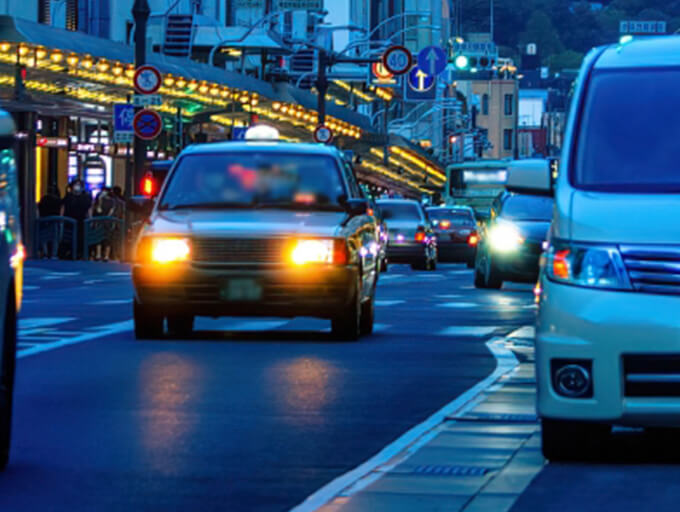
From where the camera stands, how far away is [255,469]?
891cm

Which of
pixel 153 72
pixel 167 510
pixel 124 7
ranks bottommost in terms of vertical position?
pixel 167 510

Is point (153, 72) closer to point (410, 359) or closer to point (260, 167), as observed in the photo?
point (260, 167)

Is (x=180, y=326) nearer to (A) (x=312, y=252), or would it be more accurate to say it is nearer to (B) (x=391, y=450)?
(A) (x=312, y=252)

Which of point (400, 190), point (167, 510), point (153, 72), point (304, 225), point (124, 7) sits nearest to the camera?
point (167, 510)

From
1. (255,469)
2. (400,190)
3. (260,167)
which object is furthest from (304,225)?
(400,190)

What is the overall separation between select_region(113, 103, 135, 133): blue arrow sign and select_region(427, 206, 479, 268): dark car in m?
13.5

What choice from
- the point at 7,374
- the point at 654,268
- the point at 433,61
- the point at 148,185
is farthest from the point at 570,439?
the point at 433,61

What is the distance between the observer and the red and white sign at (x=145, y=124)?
39.3 meters

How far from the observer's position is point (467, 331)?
63.9 feet

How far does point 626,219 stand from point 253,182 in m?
9.44

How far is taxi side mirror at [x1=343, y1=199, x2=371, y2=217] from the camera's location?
58.3 feet

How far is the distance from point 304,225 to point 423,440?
7075mm

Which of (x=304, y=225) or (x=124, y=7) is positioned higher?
(x=124, y=7)

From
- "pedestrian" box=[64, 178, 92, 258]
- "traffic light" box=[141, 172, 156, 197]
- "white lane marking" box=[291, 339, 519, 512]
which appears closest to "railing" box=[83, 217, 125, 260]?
"pedestrian" box=[64, 178, 92, 258]
